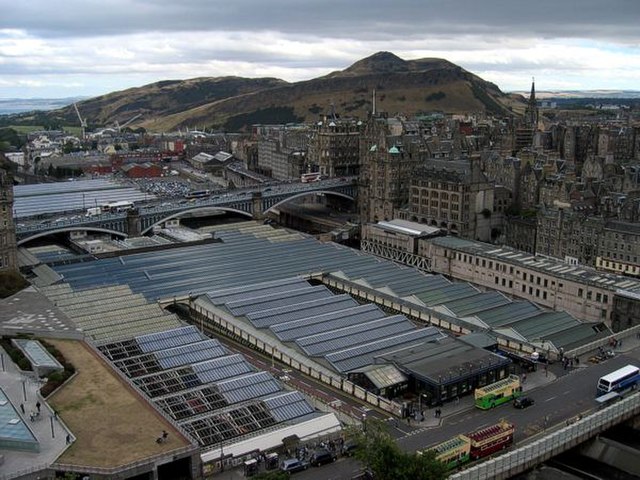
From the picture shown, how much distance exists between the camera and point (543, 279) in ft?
344

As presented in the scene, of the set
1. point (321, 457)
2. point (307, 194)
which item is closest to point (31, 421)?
point (321, 457)

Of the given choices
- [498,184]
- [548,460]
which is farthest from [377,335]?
[498,184]

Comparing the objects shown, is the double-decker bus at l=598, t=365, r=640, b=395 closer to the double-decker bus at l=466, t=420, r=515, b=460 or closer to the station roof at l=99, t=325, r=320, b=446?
the double-decker bus at l=466, t=420, r=515, b=460

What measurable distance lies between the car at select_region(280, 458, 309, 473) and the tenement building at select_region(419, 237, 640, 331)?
5574 centimetres

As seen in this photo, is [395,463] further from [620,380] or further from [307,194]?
[307,194]

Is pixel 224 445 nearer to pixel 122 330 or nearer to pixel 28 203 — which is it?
pixel 122 330

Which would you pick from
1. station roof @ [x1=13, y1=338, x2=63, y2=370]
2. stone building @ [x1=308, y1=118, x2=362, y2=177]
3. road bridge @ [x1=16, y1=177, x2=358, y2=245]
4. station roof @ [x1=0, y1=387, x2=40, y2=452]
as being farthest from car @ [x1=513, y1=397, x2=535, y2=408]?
stone building @ [x1=308, y1=118, x2=362, y2=177]

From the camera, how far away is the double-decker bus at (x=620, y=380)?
72.4m

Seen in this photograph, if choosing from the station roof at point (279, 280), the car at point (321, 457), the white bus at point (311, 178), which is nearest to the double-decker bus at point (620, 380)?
the station roof at point (279, 280)

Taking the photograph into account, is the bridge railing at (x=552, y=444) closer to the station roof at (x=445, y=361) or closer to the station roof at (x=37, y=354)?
the station roof at (x=445, y=361)

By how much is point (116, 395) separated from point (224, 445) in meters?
12.5

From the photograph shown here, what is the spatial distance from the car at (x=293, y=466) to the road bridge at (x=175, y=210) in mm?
88238

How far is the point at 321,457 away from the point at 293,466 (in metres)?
2.72

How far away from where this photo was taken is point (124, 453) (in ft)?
179
